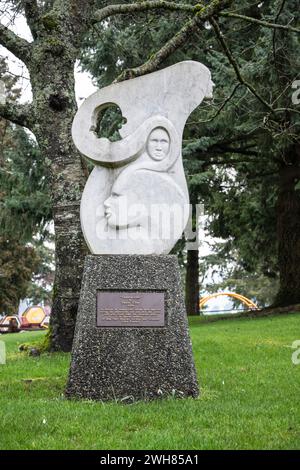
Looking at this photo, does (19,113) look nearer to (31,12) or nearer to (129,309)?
(31,12)

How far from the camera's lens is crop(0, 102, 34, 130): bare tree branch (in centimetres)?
1070

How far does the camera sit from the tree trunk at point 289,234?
17.9m

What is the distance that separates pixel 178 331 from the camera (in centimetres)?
679

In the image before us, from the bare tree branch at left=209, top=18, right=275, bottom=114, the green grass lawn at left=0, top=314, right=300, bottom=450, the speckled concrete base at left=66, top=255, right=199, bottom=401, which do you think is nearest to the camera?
the green grass lawn at left=0, top=314, right=300, bottom=450

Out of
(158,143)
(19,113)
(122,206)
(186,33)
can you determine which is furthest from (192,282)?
(122,206)

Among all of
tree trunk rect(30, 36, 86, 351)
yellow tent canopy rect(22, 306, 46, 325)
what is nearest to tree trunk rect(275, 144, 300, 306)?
tree trunk rect(30, 36, 86, 351)

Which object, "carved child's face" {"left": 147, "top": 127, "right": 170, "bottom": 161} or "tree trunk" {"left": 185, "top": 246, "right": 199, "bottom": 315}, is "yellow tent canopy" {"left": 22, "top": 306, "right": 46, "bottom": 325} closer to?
"tree trunk" {"left": 185, "top": 246, "right": 199, "bottom": 315}

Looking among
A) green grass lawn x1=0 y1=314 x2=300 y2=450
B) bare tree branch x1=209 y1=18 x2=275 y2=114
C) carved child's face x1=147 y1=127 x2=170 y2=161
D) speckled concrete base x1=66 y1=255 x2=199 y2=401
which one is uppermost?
bare tree branch x1=209 y1=18 x2=275 y2=114

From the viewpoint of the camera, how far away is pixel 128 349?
6.67 metres

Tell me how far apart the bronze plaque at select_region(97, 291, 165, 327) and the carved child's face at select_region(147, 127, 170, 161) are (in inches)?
60.4

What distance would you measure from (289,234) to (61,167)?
950 cm

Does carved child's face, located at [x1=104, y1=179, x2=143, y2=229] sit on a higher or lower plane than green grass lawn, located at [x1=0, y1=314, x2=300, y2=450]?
higher
